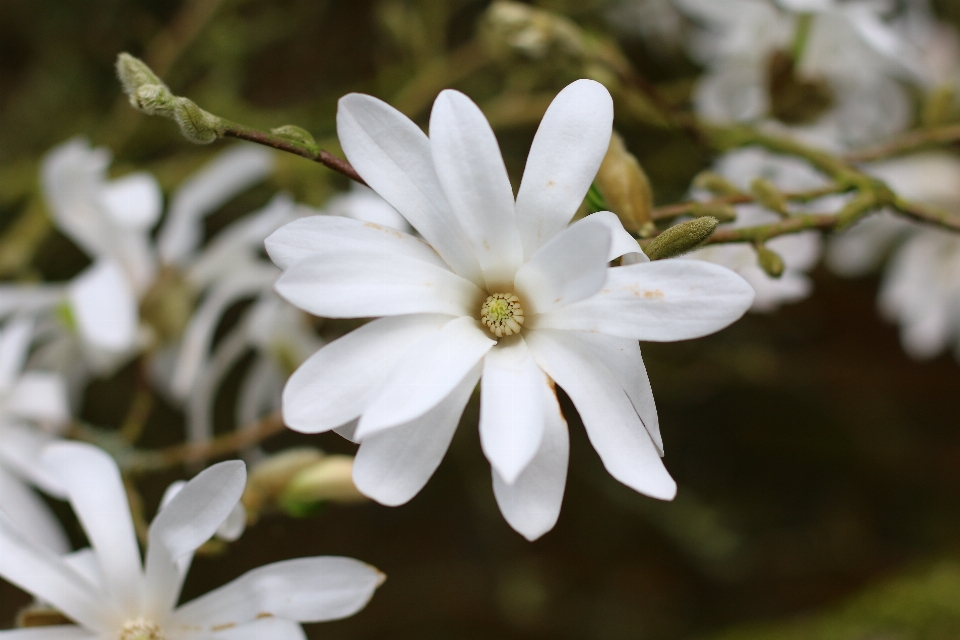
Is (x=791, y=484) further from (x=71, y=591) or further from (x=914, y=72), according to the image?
(x=71, y=591)

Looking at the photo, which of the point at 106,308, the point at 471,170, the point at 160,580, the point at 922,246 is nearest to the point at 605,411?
the point at 471,170

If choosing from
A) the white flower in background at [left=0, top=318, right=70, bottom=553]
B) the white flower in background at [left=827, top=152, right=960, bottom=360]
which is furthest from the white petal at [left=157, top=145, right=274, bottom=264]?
the white flower in background at [left=827, top=152, right=960, bottom=360]

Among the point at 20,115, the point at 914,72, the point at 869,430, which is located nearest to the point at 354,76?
the point at 20,115

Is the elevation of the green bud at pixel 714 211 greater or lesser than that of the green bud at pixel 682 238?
greater

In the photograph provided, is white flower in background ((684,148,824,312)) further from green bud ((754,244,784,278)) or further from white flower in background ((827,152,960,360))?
white flower in background ((827,152,960,360))

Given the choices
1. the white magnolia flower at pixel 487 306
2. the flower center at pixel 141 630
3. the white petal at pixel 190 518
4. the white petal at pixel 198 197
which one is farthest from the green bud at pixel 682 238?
the white petal at pixel 198 197

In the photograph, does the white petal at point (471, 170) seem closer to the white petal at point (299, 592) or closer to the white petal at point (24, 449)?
the white petal at point (299, 592)
